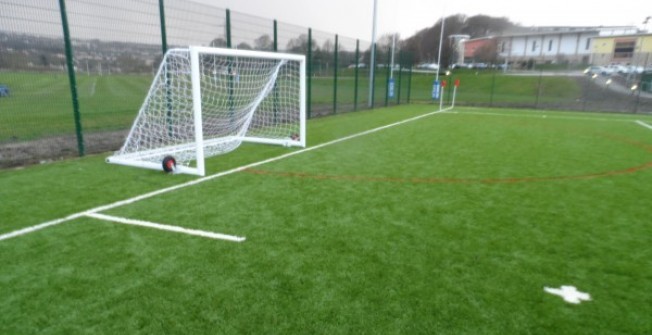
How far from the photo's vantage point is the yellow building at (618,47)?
5988 centimetres

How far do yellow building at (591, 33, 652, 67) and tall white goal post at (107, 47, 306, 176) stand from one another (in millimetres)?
63057

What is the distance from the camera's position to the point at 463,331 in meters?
2.63

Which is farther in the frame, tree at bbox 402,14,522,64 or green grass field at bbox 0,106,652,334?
tree at bbox 402,14,522,64

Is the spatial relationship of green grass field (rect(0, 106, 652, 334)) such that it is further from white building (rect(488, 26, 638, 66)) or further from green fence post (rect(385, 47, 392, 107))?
white building (rect(488, 26, 638, 66))

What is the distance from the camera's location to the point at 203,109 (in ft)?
27.7

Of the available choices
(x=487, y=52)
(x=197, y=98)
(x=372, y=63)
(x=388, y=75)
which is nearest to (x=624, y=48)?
(x=487, y=52)

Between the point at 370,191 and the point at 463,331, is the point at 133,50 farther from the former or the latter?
the point at 463,331

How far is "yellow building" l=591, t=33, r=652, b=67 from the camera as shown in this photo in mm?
59875

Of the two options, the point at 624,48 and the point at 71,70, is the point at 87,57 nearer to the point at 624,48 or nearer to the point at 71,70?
the point at 71,70

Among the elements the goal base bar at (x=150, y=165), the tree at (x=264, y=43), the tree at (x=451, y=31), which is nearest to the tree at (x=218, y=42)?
the tree at (x=264, y=43)

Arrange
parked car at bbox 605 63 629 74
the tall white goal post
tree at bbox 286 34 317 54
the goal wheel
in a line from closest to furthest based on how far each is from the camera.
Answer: the goal wheel → the tall white goal post → tree at bbox 286 34 317 54 → parked car at bbox 605 63 629 74

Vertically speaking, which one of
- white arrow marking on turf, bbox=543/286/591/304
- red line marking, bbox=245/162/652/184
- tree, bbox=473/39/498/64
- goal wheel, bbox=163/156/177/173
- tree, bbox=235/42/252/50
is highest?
Result: tree, bbox=473/39/498/64

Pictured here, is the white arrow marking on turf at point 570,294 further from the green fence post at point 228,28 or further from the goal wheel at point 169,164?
the green fence post at point 228,28

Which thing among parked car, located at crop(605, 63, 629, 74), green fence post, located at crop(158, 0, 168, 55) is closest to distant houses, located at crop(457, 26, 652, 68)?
parked car, located at crop(605, 63, 629, 74)
